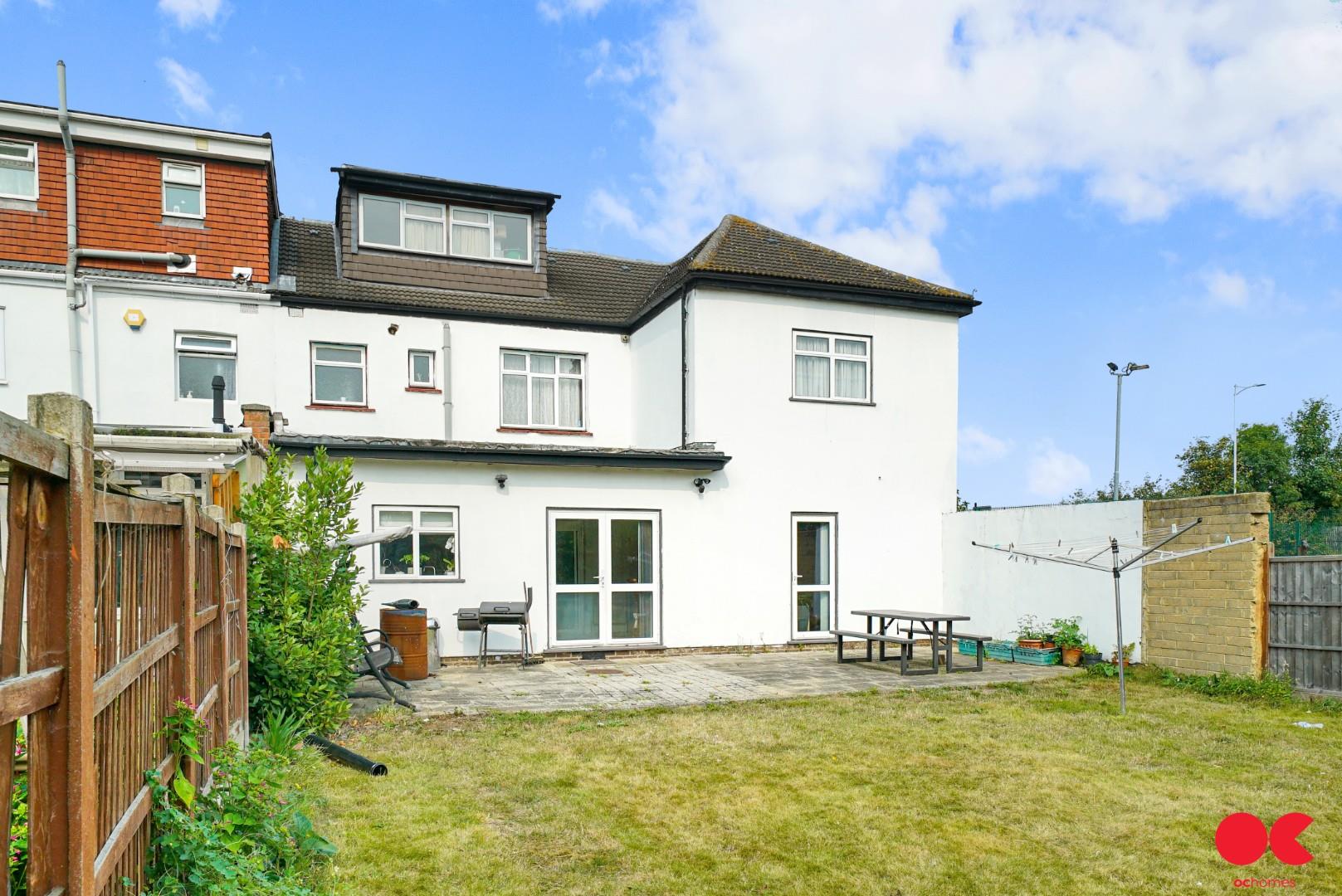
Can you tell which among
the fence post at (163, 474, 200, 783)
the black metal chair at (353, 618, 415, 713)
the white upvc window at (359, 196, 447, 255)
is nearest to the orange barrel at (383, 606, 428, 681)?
the black metal chair at (353, 618, 415, 713)

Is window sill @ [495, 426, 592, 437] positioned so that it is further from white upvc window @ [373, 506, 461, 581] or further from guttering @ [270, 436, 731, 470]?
white upvc window @ [373, 506, 461, 581]

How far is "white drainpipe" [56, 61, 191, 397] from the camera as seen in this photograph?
14086 millimetres

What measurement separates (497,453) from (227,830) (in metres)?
9.08

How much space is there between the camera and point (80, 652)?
209 centimetres

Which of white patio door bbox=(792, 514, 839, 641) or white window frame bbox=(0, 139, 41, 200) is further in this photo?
white patio door bbox=(792, 514, 839, 641)

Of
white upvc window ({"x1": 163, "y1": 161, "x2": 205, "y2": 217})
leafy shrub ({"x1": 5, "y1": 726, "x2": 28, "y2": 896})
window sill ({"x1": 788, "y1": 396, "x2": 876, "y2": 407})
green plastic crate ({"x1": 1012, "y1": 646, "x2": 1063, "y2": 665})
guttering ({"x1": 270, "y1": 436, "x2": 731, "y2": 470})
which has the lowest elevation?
green plastic crate ({"x1": 1012, "y1": 646, "x2": 1063, "y2": 665})

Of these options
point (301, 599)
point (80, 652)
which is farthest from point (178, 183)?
point (80, 652)

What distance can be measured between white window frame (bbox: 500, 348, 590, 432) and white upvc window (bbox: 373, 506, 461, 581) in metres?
3.80

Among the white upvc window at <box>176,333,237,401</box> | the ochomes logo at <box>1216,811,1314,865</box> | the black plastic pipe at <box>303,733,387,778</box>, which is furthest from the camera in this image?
the white upvc window at <box>176,333,237,401</box>

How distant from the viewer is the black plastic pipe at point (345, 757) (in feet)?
22.7

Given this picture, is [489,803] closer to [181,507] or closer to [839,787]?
[839,787]

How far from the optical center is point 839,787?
6.70m

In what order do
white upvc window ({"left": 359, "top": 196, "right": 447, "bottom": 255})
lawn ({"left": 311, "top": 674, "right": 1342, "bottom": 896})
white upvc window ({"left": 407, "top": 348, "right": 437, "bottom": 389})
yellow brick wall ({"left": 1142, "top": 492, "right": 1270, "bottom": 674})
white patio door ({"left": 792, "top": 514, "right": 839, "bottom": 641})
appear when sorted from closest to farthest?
lawn ({"left": 311, "top": 674, "right": 1342, "bottom": 896}) < yellow brick wall ({"left": 1142, "top": 492, "right": 1270, "bottom": 674}) < white patio door ({"left": 792, "top": 514, "right": 839, "bottom": 641}) < white upvc window ({"left": 407, "top": 348, "right": 437, "bottom": 389}) < white upvc window ({"left": 359, "top": 196, "right": 447, "bottom": 255})

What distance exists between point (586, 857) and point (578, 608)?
27.8 ft
